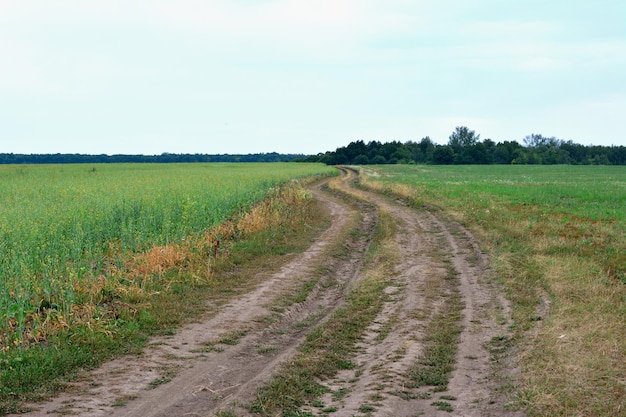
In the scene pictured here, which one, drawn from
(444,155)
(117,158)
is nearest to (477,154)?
(444,155)

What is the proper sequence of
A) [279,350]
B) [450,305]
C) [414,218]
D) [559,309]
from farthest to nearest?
[414,218], [450,305], [559,309], [279,350]

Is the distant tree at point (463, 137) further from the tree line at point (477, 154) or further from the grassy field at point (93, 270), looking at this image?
the grassy field at point (93, 270)

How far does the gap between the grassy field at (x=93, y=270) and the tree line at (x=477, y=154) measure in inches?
4530

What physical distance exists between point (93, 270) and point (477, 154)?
129 m

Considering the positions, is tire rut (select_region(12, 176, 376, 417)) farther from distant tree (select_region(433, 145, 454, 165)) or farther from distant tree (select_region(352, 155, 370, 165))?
distant tree (select_region(433, 145, 454, 165))

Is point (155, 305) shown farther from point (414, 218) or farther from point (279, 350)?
point (414, 218)

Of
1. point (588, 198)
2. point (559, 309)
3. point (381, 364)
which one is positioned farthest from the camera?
point (588, 198)

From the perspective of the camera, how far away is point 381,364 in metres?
7.79

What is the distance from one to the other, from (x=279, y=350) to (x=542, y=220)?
16.2 m

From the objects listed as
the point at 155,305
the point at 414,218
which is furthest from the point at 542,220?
the point at 155,305

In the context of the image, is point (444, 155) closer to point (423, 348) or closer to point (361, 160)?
point (361, 160)

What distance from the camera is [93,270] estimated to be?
12.7m

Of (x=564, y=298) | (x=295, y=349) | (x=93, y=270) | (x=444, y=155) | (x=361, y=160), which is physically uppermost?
(x=444, y=155)

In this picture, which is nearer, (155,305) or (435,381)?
(435,381)
